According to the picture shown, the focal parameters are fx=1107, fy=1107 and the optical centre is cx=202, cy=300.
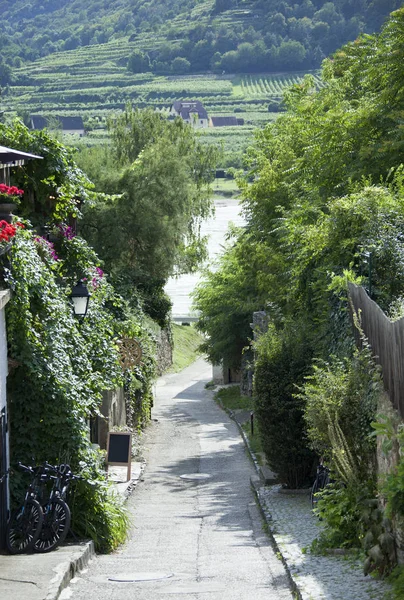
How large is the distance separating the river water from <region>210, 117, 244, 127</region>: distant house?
51.3m

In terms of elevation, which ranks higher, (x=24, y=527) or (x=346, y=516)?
(x=346, y=516)

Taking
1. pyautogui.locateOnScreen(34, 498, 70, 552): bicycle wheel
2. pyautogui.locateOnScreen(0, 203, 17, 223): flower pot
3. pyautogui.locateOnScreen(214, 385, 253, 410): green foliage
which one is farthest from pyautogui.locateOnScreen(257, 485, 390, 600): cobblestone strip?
pyautogui.locateOnScreen(214, 385, 253, 410): green foliage

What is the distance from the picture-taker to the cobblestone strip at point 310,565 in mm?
10375

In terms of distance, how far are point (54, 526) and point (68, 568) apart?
5.27 ft

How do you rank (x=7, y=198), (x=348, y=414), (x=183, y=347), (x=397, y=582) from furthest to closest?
(x=183, y=347) < (x=7, y=198) < (x=348, y=414) < (x=397, y=582)

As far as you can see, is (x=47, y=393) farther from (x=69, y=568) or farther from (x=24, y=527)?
(x=69, y=568)

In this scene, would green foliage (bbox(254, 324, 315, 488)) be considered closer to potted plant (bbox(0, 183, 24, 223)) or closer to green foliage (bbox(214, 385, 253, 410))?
potted plant (bbox(0, 183, 24, 223))

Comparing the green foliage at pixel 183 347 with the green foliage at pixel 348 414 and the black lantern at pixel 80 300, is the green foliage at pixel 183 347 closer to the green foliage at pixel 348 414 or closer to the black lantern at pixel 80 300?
the black lantern at pixel 80 300

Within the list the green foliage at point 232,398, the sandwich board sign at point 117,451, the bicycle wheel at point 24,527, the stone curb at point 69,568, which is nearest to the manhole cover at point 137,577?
the stone curb at point 69,568

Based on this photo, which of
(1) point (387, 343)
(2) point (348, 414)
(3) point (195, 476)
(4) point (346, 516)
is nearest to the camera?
(1) point (387, 343)

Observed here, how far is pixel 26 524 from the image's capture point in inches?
518

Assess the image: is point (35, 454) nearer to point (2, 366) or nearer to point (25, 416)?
point (25, 416)

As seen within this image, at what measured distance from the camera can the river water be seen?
281 ft

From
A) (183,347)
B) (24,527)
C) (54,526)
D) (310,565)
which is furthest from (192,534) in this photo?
(183,347)
